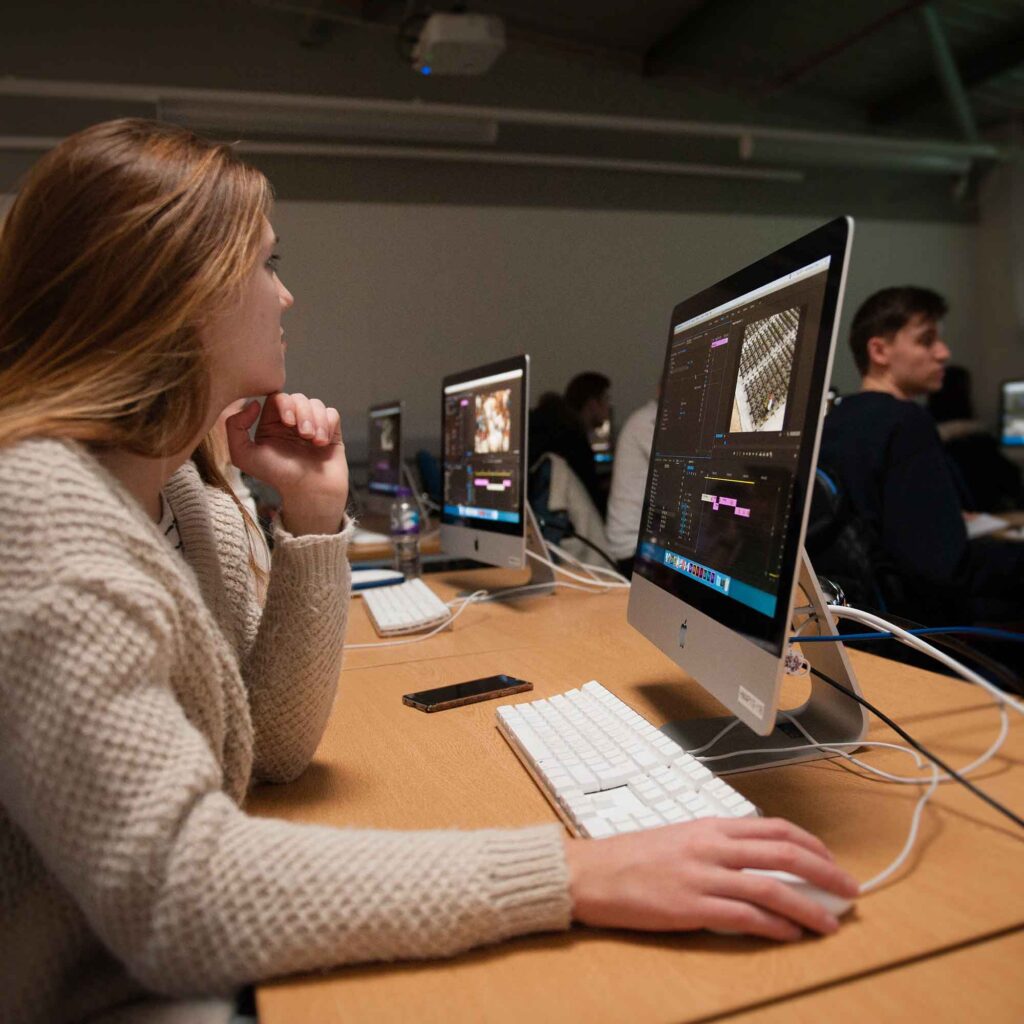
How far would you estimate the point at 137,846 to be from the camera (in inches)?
21.5

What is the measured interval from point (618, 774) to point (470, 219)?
4.70 meters

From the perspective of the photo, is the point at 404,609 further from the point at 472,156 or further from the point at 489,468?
the point at 472,156

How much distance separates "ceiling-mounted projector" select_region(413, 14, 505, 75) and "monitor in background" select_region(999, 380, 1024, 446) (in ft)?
11.4

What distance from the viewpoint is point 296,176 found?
4.62 metres

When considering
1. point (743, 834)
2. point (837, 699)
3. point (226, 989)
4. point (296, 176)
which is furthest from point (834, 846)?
point (296, 176)

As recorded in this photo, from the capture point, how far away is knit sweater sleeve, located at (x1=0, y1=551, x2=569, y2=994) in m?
0.55

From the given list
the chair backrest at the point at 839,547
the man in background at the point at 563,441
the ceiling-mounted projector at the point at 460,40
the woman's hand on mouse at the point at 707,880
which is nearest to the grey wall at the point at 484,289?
the ceiling-mounted projector at the point at 460,40

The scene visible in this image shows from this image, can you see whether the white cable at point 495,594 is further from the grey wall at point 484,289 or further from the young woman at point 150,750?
the grey wall at point 484,289

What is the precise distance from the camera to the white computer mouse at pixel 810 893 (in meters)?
0.59

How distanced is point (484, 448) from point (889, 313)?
1.48 m

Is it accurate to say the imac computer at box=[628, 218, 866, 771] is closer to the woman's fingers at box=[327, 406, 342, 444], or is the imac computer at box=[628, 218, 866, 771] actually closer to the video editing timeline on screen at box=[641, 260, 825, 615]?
the video editing timeline on screen at box=[641, 260, 825, 615]

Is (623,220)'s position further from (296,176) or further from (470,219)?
(296,176)

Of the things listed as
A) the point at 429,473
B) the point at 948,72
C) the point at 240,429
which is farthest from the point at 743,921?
the point at 948,72

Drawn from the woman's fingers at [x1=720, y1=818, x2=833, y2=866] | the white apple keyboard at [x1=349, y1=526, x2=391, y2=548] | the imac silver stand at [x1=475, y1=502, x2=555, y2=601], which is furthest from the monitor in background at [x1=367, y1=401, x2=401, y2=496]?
the woman's fingers at [x1=720, y1=818, x2=833, y2=866]
